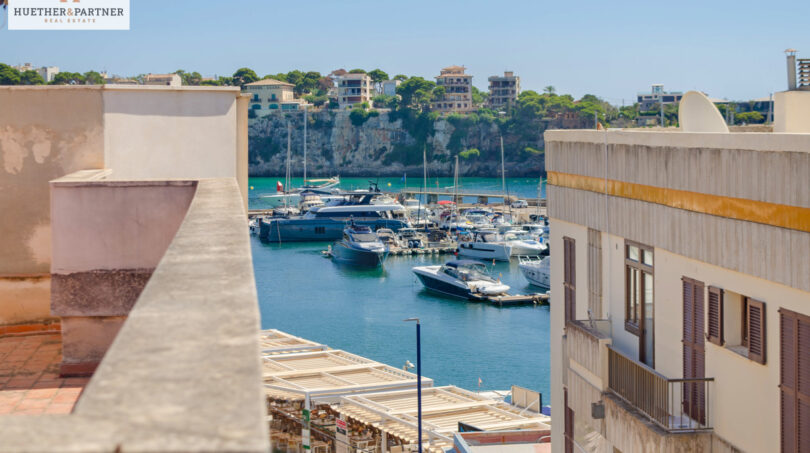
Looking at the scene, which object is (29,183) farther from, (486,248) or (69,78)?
(69,78)

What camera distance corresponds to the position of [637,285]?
905cm

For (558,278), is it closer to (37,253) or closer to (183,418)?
(37,253)

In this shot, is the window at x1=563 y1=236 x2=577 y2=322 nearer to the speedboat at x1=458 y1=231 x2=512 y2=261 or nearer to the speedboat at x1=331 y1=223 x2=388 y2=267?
the speedboat at x1=331 y1=223 x2=388 y2=267

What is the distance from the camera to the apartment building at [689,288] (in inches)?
257

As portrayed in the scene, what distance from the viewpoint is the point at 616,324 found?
9.59 m

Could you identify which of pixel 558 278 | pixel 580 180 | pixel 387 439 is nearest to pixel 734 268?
pixel 580 180

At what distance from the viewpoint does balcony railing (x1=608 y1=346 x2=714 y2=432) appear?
7652mm

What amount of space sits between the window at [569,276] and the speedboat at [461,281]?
41961 mm

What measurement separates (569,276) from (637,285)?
2.08 meters

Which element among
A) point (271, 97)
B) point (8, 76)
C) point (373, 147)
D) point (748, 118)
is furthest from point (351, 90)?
point (748, 118)

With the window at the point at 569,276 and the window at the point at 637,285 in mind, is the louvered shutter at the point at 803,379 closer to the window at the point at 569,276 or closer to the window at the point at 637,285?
the window at the point at 637,285

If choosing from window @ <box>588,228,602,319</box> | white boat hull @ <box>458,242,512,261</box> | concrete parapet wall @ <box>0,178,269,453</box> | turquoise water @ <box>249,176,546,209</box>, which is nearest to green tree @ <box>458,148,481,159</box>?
turquoise water @ <box>249,176,546,209</box>

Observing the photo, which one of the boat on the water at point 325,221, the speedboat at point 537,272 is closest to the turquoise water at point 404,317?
the speedboat at point 537,272

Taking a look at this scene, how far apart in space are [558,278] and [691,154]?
385cm
